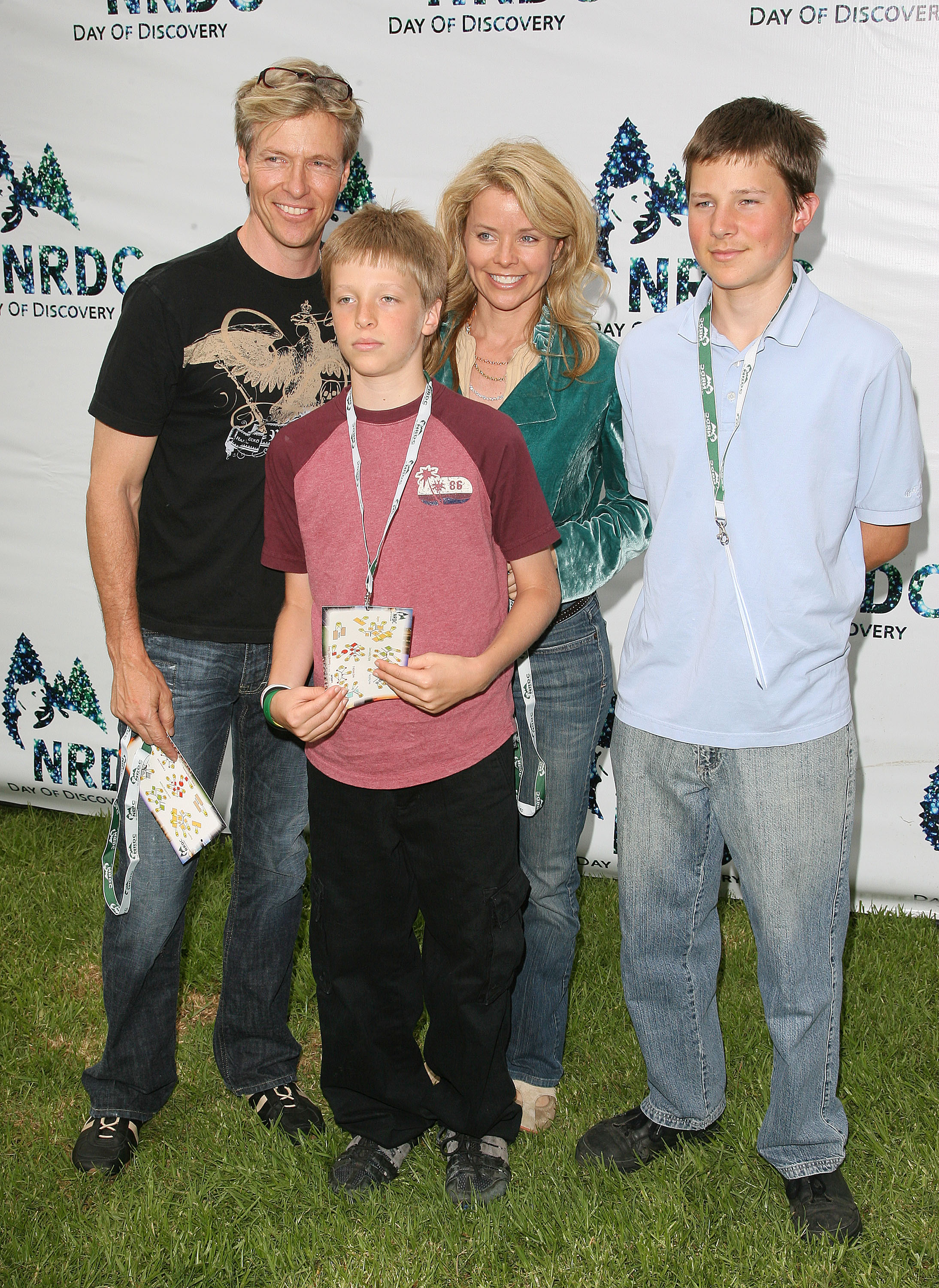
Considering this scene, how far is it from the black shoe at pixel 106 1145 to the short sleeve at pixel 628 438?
198cm

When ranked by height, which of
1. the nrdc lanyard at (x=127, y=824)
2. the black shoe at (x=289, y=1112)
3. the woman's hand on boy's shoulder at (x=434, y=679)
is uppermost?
the woman's hand on boy's shoulder at (x=434, y=679)

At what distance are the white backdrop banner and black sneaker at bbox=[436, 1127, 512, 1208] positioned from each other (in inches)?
66.9

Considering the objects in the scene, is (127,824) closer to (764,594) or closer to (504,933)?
(504,933)

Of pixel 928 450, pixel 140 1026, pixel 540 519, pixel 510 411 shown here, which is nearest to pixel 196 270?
pixel 510 411

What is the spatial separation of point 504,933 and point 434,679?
629mm

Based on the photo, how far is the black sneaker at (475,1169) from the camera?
2.36 metres

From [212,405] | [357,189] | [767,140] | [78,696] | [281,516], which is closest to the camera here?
[767,140]

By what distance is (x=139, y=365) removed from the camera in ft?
7.39

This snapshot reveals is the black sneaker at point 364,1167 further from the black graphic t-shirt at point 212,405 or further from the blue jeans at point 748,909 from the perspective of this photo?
the black graphic t-shirt at point 212,405

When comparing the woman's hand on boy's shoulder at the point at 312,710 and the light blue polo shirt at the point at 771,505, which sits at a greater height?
the light blue polo shirt at the point at 771,505

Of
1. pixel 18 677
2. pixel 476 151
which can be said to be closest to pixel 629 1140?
pixel 476 151

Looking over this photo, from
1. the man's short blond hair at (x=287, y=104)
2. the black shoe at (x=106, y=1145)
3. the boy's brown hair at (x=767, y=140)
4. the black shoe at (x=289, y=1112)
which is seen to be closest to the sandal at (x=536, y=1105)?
the black shoe at (x=289, y=1112)

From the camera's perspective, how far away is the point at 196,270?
232 centimetres

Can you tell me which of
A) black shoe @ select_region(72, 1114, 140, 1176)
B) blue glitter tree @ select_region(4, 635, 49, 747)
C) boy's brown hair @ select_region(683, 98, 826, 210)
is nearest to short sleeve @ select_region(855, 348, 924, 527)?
boy's brown hair @ select_region(683, 98, 826, 210)
